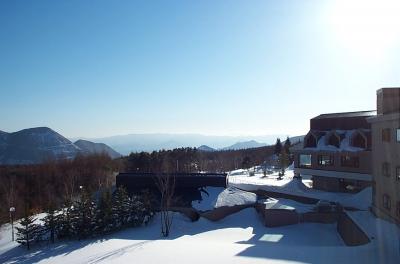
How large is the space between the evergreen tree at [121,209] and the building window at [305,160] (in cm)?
1687

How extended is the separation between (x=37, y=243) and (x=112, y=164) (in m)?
35.7

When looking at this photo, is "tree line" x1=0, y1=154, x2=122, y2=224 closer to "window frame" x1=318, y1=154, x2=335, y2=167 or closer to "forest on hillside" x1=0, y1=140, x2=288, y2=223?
"forest on hillside" x1=0, y1=140, x2=288, y2=223

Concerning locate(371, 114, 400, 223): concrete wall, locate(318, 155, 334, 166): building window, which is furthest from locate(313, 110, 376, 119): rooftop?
locate(371, 114, 400, 223): concrete wall

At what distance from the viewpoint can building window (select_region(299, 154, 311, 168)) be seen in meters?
34.2

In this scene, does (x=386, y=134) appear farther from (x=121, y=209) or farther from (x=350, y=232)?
(x=121, y=209)

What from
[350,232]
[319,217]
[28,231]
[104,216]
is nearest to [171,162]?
[104,216]

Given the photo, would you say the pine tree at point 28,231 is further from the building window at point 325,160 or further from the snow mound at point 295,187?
the building window at point 325,160

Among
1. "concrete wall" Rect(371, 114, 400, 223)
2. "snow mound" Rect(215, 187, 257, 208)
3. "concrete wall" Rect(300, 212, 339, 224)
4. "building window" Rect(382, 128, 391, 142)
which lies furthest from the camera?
"snow mound" Rect(215, 187, 257, 208)

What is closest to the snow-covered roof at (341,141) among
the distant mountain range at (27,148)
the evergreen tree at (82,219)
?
the evergreen tree at (82,219)

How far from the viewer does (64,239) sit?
23.5m

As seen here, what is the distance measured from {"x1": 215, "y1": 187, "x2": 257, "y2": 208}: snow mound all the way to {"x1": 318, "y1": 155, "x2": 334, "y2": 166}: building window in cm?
661

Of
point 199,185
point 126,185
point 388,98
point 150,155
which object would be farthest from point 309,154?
point 150,155

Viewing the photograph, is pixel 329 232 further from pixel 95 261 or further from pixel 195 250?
pixel 95 261

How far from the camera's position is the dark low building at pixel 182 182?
31219mm
